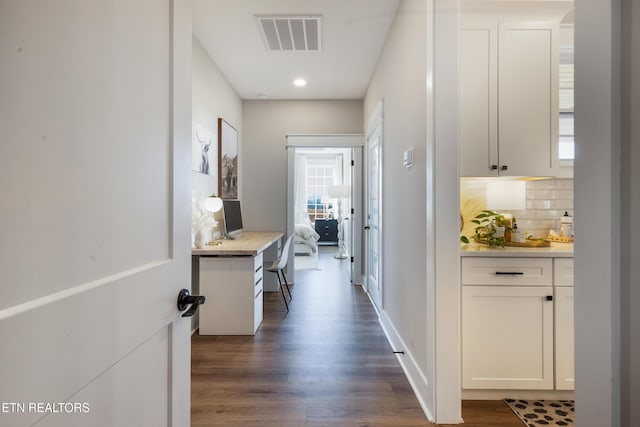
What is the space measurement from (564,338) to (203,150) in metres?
3.30

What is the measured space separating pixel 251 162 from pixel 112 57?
417cm

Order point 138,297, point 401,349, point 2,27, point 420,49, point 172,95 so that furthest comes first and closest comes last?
point 401,349 < point 420,49 < point 172,95 < point 138,297 < point 2,27

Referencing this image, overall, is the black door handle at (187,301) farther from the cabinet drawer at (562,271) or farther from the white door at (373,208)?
the white door at (373,208)

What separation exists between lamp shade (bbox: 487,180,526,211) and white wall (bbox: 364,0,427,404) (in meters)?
0.64

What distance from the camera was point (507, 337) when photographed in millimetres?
1956

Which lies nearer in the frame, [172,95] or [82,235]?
[82,235]

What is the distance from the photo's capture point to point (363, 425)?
5.64 ft

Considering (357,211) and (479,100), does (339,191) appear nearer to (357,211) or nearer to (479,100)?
(357,211)

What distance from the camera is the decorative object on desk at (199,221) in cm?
290

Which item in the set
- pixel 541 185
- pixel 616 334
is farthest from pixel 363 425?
pixel 541 185

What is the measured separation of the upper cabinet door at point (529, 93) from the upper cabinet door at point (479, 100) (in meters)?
0.05

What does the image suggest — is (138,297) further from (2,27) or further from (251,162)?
(251,162)

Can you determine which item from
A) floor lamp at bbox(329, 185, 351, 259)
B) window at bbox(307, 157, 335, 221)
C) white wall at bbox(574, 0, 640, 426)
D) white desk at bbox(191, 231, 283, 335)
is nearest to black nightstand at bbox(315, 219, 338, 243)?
floor lamp at bbox(329, 185, 351, 259)

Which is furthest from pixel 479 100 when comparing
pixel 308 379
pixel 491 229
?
pixel 308 379
